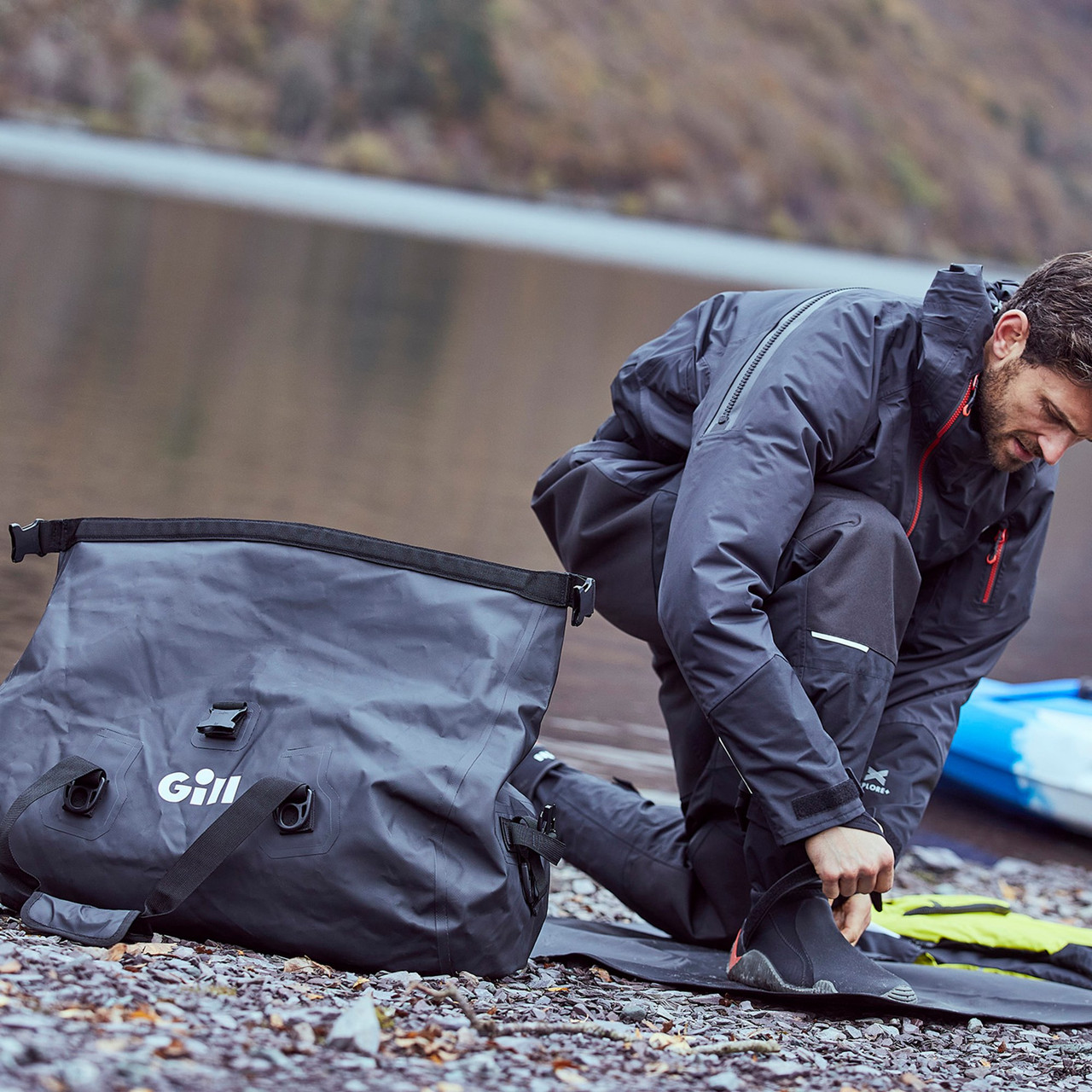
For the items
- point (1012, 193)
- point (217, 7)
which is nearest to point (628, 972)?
point (217, 7)

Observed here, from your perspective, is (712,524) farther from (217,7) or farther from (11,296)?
(217,7)

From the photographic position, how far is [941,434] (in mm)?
2973

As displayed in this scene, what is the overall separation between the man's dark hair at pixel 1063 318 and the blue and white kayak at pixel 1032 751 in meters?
2.80

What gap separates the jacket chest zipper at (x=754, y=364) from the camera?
2785 millimetres

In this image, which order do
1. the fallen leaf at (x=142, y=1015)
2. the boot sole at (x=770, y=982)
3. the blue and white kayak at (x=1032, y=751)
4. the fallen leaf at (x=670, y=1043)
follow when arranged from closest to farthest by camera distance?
the fallen leaf at (x=142, y=1015) → the fallen leaf at (x=670, y=1043) → the boot sole at (x=770, y=982) → the blue and white kayak at (x=1032, y=751)

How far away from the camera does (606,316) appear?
27078 mm

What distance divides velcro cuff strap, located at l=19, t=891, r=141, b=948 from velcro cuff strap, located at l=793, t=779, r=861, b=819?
1123 mm

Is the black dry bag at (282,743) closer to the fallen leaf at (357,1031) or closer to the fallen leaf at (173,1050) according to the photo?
the fallen leaf at (357,1031)

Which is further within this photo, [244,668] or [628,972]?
[628,972]

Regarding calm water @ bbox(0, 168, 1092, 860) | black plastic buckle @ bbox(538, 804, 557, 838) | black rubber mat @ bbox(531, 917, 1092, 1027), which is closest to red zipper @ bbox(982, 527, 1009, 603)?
black rubber mat @ bbox(531, 917, 1092, 1027)

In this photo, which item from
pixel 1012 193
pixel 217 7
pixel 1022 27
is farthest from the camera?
pixel 1022 27

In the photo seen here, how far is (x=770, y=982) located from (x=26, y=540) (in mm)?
1557

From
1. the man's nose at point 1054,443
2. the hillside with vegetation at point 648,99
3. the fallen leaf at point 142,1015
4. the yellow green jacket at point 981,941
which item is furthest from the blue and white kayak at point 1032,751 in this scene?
the hillside with vegetation at point 648,99

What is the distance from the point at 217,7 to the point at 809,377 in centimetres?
9210
